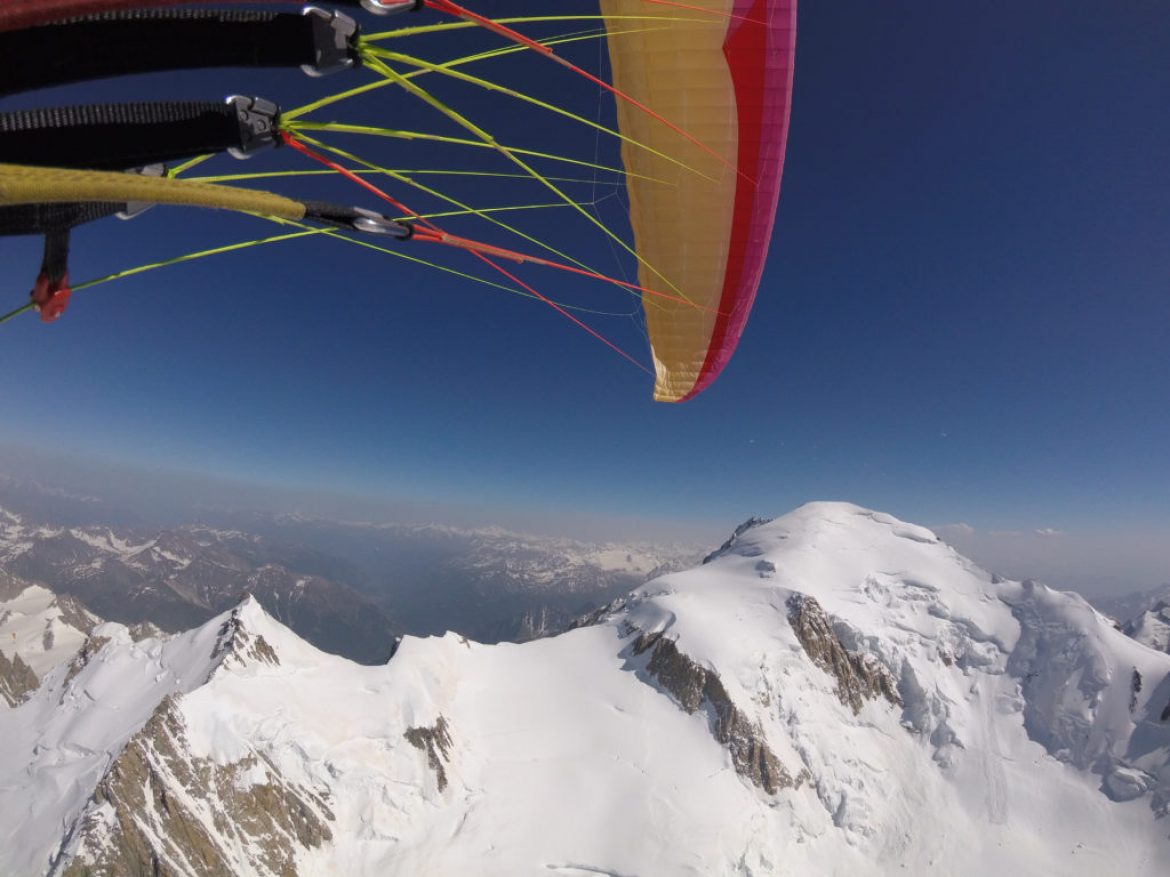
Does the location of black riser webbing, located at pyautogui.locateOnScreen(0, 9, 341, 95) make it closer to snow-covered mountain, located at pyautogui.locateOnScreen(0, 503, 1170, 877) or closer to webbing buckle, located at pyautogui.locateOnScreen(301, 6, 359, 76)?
webbing buckle, located at pyautogui.locateOnScreen(301, 6, 359, 76)

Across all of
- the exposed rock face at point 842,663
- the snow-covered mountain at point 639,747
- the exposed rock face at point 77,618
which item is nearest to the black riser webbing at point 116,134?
the snow-covered mountain at point 639,747

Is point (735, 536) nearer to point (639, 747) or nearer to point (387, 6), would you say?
point (639, 747)

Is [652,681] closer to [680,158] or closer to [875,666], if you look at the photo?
[875,666]

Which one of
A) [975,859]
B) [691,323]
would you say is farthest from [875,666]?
[691,323]

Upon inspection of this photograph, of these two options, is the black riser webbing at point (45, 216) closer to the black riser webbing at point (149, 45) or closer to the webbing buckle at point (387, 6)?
the black riser webbing at point (149, 45)

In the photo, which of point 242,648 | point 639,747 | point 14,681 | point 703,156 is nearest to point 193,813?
point 242,648

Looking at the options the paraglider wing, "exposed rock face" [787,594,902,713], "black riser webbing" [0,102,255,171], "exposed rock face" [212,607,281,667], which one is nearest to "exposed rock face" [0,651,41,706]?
"exposed rock face" [212,607,281,667]
